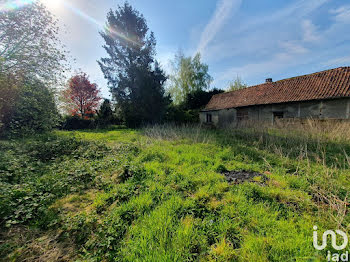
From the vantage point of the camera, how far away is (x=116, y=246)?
1.49m

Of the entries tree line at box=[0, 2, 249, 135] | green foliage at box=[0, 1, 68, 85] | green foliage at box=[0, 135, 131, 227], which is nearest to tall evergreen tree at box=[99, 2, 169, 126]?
tree line at box=[0, 2, 249, 135]

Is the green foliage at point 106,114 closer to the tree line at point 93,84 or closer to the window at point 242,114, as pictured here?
the tree line at point 93,84

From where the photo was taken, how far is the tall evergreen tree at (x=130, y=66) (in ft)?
50.6

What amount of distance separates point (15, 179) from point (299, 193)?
18.7ft

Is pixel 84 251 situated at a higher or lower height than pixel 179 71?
lower

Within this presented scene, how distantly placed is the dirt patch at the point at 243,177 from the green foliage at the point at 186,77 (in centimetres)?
2026

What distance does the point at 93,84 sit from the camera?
24.5 metres

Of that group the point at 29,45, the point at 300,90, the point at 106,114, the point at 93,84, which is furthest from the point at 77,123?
the point at 300,90

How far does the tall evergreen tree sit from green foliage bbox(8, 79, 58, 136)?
8.08 m

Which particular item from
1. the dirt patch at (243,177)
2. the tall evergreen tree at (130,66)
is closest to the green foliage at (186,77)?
the tall evergreen tree at (130,66)

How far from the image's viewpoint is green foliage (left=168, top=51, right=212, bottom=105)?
874 inches

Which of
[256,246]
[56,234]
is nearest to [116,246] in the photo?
[56,234]

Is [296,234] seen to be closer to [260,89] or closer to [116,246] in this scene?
[116,246]

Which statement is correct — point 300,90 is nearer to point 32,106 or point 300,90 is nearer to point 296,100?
point 296,100
